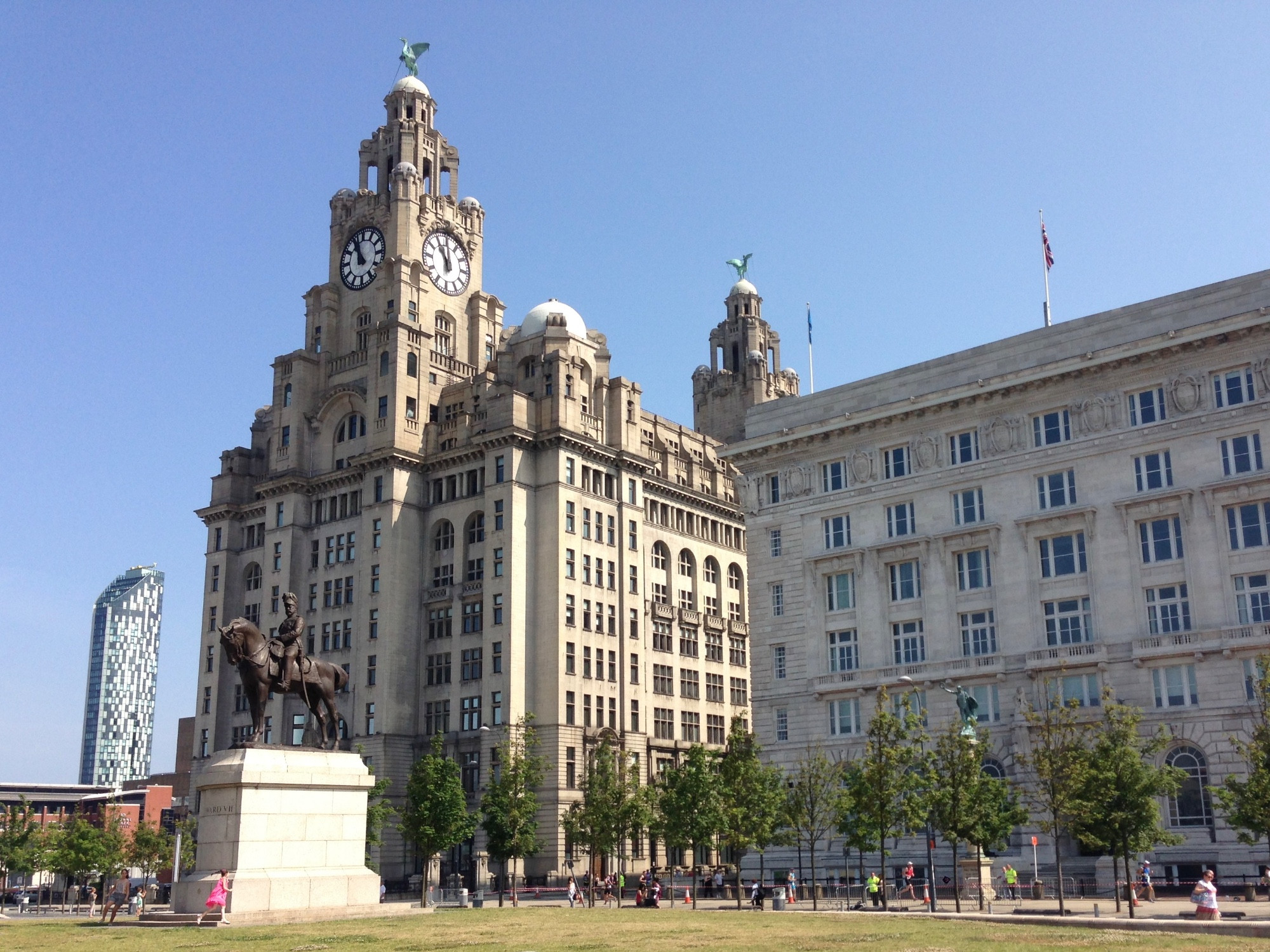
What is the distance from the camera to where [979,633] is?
6994cm

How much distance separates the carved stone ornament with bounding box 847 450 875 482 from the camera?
3004 inches

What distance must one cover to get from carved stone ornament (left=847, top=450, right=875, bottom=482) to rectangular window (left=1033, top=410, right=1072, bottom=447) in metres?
10.0

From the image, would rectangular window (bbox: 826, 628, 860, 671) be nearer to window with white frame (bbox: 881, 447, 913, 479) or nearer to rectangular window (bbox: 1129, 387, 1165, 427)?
window with white frame (bbox: 881, 447, 913, 479)

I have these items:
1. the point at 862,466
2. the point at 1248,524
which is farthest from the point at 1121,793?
the point at 862,466

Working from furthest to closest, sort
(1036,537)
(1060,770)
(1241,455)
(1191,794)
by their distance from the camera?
(1036,537), (1241,455), (1191,794), (1060,770)

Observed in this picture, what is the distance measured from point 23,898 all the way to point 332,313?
5659 cm

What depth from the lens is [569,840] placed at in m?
86.4

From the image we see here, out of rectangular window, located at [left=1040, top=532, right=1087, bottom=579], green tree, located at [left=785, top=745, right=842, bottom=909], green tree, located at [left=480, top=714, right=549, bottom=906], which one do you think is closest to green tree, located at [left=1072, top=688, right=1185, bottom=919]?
rectangular window, located at [left=1040, top=532, right=1087, bottom=579]

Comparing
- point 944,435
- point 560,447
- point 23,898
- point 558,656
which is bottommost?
point 23,898

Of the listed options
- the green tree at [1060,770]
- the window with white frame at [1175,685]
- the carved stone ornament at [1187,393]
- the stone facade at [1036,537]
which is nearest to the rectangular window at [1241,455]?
the stone facade at [1036,537]

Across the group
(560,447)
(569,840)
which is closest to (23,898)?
(569,840)

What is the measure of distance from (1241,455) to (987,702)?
18.2m

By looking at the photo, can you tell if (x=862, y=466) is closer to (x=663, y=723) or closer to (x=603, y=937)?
(x=663, y=723)

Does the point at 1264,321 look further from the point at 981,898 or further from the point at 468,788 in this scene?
the point at 468,788
